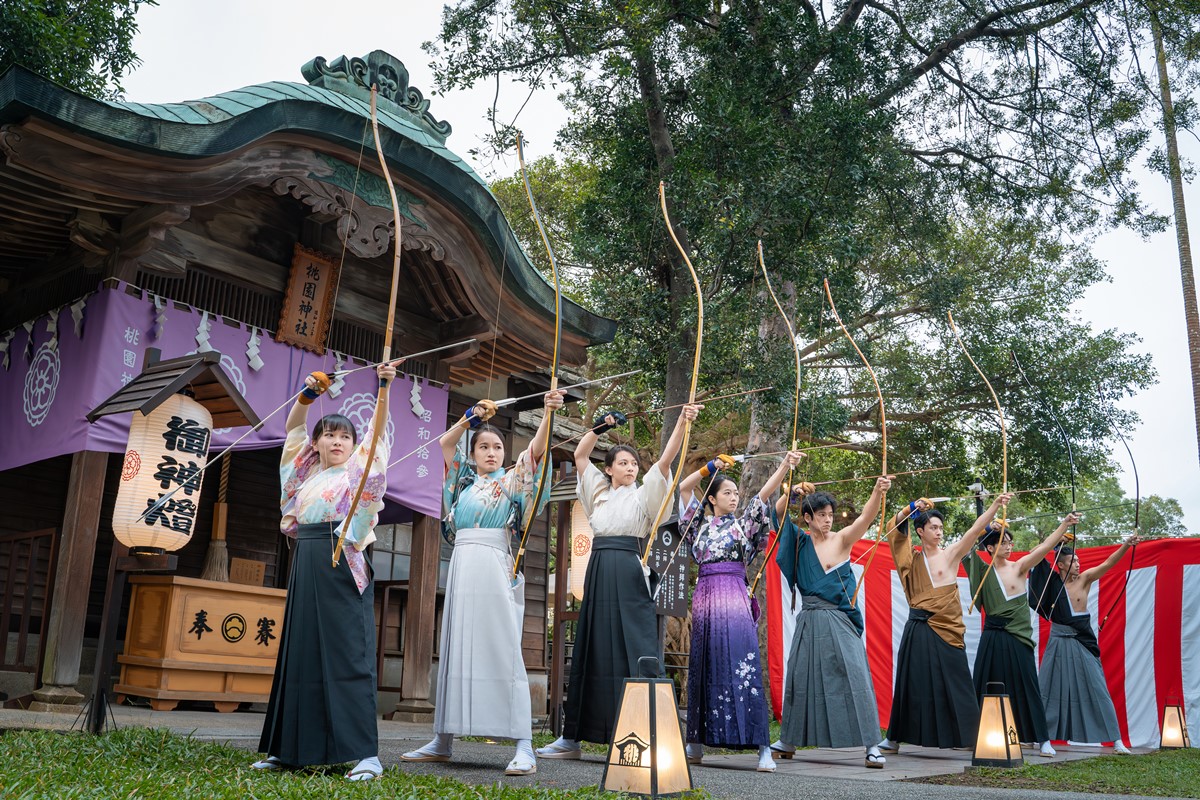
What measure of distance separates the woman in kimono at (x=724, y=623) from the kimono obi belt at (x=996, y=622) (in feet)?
9.79

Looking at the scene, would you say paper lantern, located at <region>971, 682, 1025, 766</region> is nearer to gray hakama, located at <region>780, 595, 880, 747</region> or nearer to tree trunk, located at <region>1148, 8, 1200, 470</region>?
gray hakama, located at <region>780, 595, 880, 747</region>

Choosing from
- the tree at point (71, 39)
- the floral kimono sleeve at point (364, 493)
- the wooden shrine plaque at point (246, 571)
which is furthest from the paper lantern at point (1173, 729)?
the tree at point (71, 39)

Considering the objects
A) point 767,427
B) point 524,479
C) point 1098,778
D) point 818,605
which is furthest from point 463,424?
point 767,427

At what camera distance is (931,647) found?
257 inches

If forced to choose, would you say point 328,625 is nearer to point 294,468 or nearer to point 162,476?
point 294,468

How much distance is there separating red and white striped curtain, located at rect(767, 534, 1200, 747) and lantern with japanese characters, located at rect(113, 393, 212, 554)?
20.1 ft

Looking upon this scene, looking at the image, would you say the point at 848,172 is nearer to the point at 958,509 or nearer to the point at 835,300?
the point at 835,300

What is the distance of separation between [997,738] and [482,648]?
9.99ft

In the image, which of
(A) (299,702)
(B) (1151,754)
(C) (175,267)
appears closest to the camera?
(A) (299,702)

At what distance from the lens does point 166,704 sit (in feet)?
21.7

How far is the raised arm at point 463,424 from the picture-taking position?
4.28m

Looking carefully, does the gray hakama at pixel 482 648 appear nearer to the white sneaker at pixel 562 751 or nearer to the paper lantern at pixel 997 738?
the white sneaker at pixel 562 751

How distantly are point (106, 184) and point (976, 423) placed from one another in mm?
11022

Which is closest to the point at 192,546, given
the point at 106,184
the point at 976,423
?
the point at 106,184
